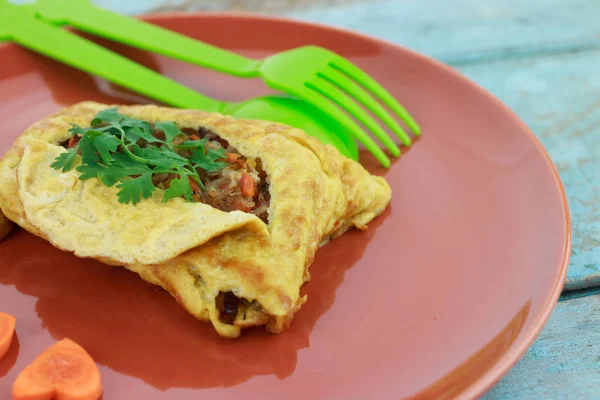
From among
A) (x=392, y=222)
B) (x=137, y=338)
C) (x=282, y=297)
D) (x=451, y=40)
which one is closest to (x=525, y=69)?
(x=451, y=40)

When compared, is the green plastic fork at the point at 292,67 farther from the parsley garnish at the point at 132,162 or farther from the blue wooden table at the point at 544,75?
the blue wooden table at the point at 544,75

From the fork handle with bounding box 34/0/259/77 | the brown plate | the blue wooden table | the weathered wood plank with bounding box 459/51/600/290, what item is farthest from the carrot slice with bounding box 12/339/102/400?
the weathered wood plank with bounding box 459/51/600/290

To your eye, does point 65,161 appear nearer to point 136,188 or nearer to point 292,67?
point 136,188

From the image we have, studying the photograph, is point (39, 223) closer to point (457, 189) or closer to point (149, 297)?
point (149, 297)

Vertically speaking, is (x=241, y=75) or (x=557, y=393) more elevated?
(x=241, y=75)

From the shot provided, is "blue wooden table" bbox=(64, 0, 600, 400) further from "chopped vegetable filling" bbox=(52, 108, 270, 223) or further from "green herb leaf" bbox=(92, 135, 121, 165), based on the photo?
"green herb leaf" bbox=(92, 135, 121, 165)

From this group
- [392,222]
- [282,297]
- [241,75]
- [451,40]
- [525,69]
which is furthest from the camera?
[451,40]
